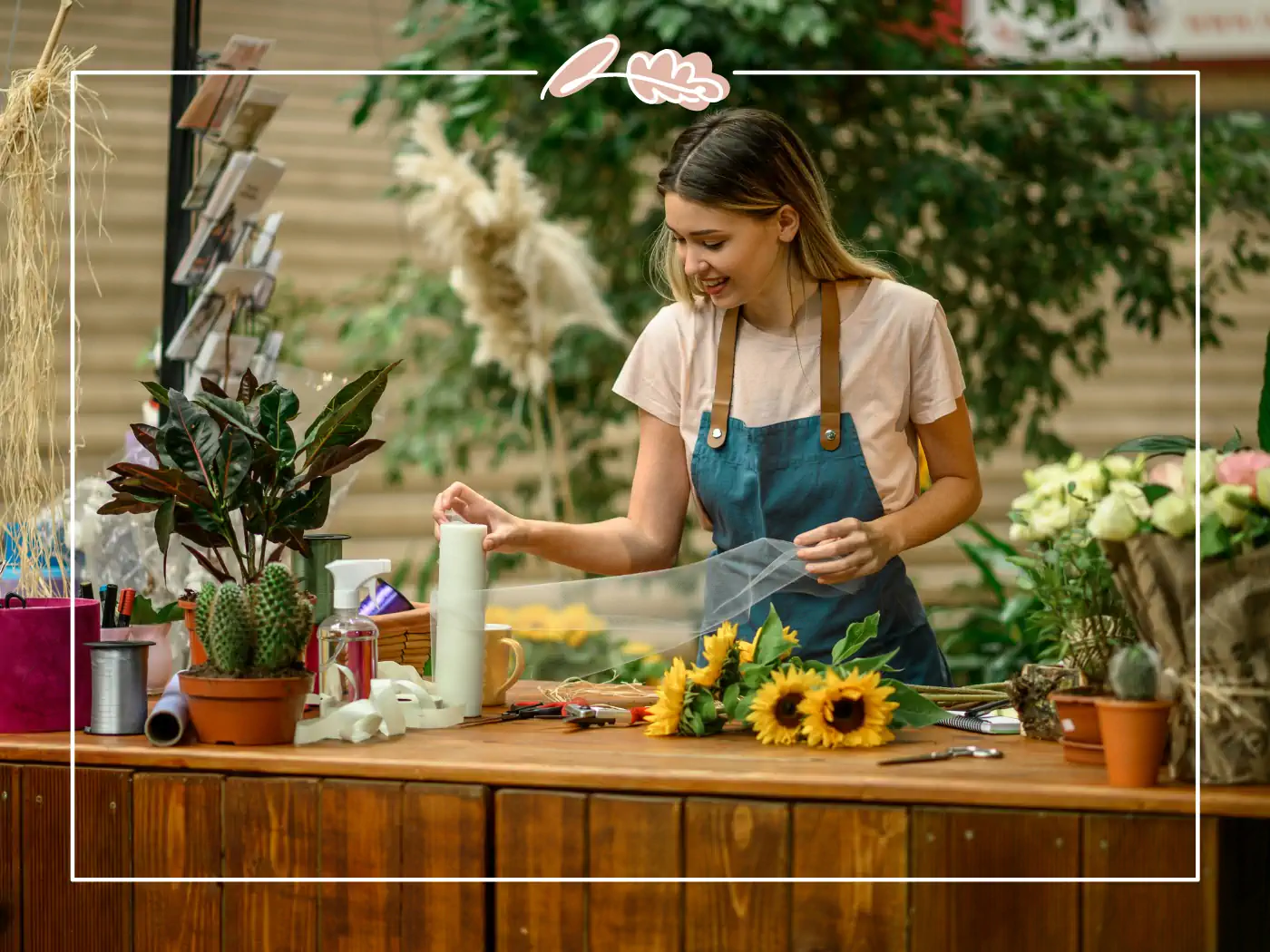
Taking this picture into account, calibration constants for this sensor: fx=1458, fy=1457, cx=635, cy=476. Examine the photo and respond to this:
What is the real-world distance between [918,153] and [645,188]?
0.98 meters

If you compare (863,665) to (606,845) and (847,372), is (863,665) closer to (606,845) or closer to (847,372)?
(606,845)

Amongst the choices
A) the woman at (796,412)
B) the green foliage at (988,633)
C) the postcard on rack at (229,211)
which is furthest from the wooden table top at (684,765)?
the green foliage at (988,633)

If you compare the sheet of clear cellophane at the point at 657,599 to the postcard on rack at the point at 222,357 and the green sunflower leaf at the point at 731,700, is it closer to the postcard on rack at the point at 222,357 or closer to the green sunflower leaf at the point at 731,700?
the green sunflower leaf at the point at 731,700

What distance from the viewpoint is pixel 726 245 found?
2.23 meters

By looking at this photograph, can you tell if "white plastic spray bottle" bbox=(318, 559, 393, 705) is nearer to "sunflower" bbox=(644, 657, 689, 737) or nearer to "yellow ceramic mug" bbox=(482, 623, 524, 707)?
"yellow ceramic mug" bbox=(482, 623, 524, 707)

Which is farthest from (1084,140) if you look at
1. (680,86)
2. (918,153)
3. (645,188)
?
(680,86)

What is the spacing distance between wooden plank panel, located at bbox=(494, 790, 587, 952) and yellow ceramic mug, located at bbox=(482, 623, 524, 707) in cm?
42

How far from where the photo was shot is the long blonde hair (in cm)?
219

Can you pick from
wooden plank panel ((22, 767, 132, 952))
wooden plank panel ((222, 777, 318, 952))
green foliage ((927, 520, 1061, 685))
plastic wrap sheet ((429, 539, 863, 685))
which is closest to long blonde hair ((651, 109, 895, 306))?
plastic wrap sheet ((429, 539, 863, 685))

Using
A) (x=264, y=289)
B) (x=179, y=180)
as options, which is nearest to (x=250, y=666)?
(x=264, y=289)

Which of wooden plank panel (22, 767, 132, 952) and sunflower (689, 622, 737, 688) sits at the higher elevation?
sunflower (689, 622, 737, 688)

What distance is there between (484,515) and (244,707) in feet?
1.65

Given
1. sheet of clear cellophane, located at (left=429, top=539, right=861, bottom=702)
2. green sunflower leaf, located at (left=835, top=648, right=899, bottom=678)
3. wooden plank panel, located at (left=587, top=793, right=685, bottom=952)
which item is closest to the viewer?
wooden plank panel, located at (left=587, top=793, right=685, bottom=952)

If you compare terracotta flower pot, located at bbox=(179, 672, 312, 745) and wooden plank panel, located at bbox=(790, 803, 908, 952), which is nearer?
wooden plank panel, located at bbox=(790, 803, 908, 952)
